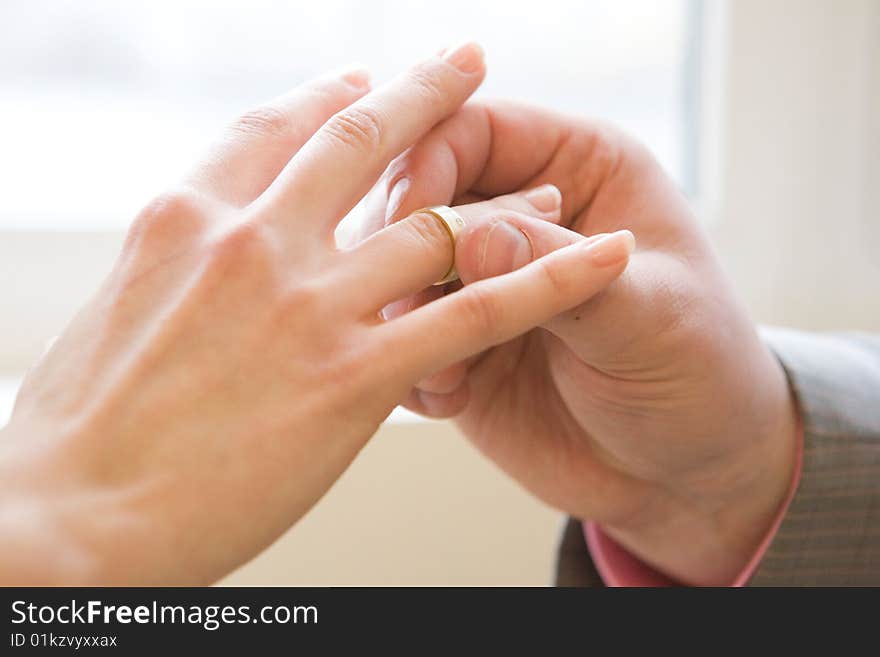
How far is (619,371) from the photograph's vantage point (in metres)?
0.73

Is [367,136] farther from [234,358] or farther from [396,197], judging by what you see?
[234,358]

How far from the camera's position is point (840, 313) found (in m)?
1.42

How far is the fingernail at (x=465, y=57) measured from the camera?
738mm

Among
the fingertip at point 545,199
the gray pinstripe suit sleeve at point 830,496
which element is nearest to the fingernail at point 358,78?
the fingertip at point 545,199

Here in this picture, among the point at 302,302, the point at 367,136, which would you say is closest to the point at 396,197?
the point at 367,136

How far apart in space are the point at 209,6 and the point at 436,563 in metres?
0.77

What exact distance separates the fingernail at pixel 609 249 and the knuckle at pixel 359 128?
6.3 inches

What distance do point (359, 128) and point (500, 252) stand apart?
0.41ft

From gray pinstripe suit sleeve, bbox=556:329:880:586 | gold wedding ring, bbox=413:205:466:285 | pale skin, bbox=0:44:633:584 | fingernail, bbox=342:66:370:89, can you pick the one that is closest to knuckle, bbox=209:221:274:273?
pale skin, bbox=0:44:633:584

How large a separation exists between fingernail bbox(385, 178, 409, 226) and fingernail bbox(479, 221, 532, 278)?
0.35 feet

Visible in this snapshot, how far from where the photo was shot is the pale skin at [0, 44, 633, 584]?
0.49m

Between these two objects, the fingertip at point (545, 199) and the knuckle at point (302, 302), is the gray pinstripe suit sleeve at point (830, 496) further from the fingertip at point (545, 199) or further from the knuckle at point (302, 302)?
the knuckle at point (302, 302)
